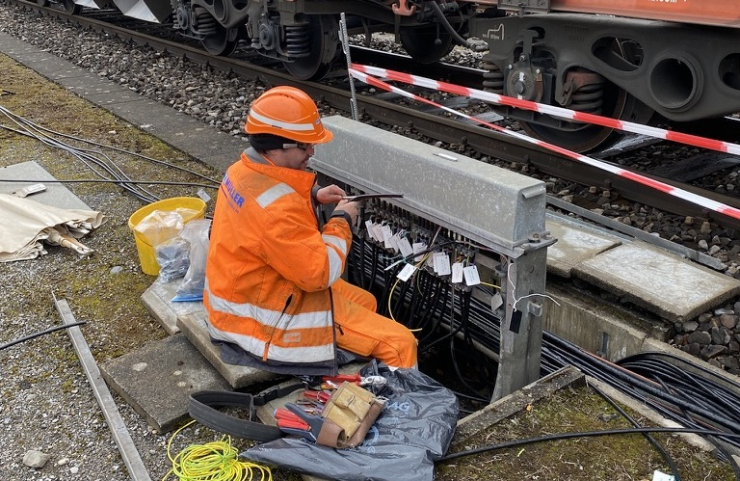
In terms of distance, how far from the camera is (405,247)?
11.7 ft

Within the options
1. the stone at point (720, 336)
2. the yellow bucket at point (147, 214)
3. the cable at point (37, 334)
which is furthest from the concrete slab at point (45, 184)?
the stone at point (720, 336)

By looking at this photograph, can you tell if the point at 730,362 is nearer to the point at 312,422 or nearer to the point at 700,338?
the point at 700,338

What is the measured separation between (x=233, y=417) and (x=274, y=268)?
0.64 m

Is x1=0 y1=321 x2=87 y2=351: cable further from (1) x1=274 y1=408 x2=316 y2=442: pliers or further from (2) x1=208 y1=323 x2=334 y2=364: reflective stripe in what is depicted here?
(1) x1=274 y1=408 x2=316 y2=442: pliers

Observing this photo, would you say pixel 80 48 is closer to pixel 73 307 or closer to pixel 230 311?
pixel 73 307

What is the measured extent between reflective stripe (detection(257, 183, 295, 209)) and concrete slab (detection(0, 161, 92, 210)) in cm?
329

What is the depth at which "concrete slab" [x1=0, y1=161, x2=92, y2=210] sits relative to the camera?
586cm

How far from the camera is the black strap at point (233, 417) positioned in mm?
2877

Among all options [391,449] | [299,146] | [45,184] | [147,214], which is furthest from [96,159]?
[391,449]

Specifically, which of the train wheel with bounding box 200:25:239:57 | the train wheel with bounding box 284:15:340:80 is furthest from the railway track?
the train wheel with bounding box 284:15:340:80

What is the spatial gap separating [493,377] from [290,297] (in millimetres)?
1491

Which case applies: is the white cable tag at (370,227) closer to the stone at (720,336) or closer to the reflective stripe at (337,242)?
the reflective stripe at (337,242)

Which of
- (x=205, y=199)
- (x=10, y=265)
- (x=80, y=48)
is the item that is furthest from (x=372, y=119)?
(x=80, y=48)

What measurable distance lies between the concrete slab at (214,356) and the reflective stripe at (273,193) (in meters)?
0.84
